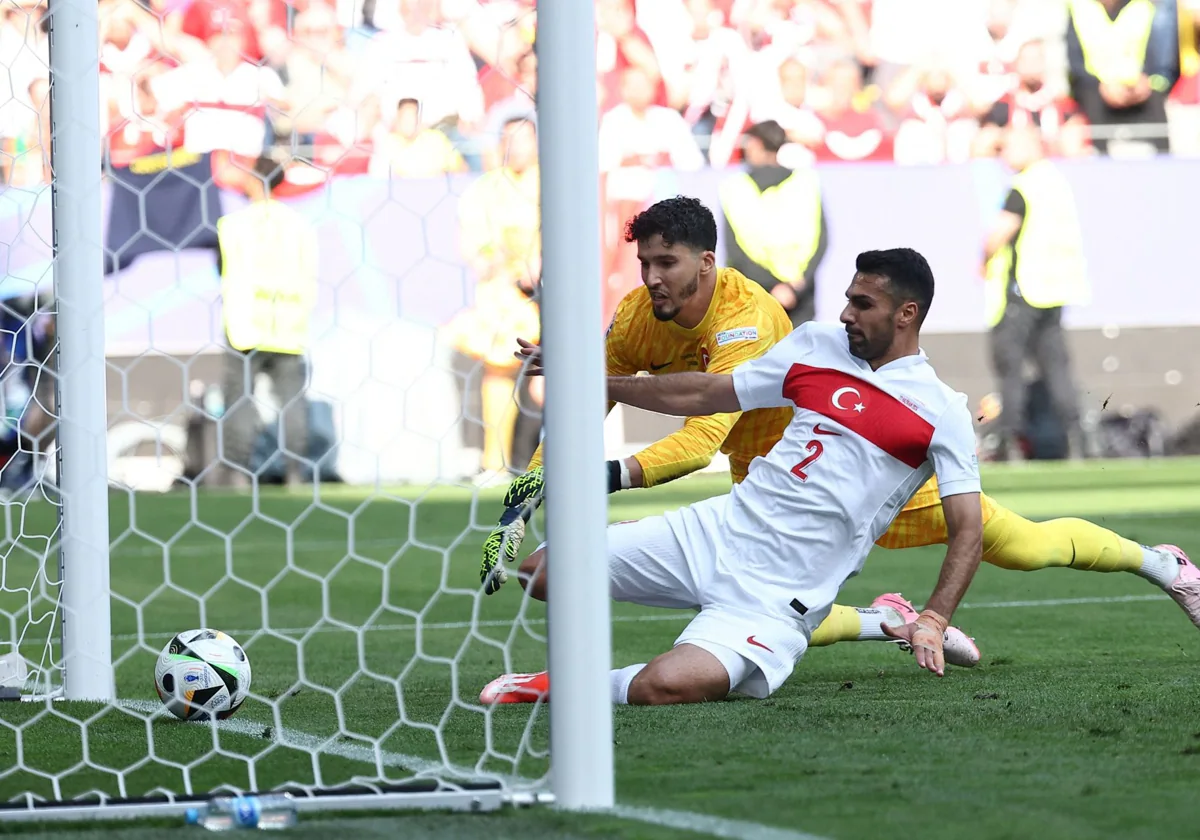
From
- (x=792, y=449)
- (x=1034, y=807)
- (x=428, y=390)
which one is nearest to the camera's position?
(x=1034, y=807)

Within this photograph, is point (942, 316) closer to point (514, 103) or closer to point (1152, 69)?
point (1152, 69)

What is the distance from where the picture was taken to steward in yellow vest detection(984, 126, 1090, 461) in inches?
598

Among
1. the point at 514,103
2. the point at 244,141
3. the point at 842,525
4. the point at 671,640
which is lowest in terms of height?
the point at 671,640

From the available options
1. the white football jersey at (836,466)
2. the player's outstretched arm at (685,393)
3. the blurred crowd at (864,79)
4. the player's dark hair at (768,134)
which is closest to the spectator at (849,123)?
the blurred crowd at (864,79)

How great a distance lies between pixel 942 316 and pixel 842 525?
1164 cm

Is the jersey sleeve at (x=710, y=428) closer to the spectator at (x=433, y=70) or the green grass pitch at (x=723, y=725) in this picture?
the green grass pitch at (x=723, y=725)

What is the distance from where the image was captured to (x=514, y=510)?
423cm

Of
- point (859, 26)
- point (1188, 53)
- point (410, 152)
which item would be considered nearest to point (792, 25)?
point (859, 26)

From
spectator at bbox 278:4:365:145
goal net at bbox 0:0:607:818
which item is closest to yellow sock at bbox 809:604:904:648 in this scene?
goal net at bbox 0:0:607:818

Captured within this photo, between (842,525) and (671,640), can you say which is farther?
(671,640)

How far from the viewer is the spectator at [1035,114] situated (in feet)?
51.2

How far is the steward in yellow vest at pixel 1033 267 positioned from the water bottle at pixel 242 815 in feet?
43.7

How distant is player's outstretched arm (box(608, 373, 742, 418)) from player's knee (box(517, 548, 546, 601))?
74cm

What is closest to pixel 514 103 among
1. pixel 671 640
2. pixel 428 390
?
pixel 671 640
